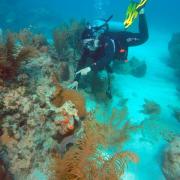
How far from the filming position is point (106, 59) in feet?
21.8

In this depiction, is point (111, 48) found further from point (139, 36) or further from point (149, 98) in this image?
point (149, 98)

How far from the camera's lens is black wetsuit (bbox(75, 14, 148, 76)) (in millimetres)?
6633

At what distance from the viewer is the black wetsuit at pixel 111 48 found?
663cm

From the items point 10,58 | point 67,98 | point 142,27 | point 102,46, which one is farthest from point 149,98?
point 10,58

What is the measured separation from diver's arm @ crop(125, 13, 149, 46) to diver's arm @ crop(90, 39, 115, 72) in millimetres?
1939

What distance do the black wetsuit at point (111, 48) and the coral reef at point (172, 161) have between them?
2.63m

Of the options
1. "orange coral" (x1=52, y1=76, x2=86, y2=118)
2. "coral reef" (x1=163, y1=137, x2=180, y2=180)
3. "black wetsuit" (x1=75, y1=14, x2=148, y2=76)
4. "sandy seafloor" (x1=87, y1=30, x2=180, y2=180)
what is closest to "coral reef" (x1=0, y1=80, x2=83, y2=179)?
"orange coral" (x1=52, y1=76, x2=86, y2=118)

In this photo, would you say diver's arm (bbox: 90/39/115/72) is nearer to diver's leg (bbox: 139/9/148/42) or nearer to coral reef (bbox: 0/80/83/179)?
coral reef (bbox: 0/80/83/179)

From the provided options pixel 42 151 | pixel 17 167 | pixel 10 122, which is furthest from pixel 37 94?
pixel 17 167

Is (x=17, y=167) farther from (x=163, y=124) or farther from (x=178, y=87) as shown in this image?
(x=178, y=87)

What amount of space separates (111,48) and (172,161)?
341cm

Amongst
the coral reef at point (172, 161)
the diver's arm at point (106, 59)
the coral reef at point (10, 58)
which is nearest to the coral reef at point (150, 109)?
the coral reef at point (172, 161)

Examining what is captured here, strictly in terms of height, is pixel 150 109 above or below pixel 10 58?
below

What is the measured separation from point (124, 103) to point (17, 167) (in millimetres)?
5723
